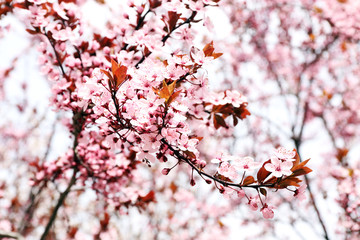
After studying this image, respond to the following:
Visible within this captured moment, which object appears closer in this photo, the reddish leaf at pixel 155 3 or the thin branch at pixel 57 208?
the reddish leaf at pixel 155 3

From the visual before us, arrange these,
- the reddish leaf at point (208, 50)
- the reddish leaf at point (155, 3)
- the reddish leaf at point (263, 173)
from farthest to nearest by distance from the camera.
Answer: the reddish leaf at point (155, 3) < the reddish leaf at point (208, 50) < the reddish leaf at point (263, 173)

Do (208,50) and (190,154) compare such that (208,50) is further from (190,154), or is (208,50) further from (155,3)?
(155,3)

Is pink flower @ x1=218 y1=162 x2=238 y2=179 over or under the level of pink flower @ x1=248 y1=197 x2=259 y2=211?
over

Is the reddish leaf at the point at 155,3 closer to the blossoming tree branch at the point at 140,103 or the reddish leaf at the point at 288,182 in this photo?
the blossoming tree branch at the point at 140,103

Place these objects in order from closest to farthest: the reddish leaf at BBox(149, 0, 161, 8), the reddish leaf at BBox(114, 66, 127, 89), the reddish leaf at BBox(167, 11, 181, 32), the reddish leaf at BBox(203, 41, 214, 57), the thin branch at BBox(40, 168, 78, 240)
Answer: the reddish leaf at BBox(114, 66, 127, 89), the reddish leaf at BBox(203, 41, 214, 57), the reddish leaf at BBox(167, 11, 181, 32), the reddish leaf at BBox(149, 0, 161, 8), the thin branch at BBox(40, 168, 78, 240)

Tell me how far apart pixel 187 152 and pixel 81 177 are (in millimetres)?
1816

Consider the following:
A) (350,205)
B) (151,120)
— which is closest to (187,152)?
(151,120)

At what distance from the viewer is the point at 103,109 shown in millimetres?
1662

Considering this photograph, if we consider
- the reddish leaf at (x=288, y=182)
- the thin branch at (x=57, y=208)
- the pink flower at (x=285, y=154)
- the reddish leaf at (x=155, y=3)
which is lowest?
the thin branch at (x=57, y=208)

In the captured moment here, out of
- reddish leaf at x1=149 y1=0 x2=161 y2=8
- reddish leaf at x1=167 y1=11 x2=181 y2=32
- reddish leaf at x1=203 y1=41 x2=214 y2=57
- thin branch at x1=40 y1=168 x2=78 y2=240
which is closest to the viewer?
reddish leaf at x1=203 y1=41 x2=214 y2=57

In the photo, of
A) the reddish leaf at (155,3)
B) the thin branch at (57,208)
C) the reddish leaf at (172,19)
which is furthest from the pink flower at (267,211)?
the thin branch at (57,208)

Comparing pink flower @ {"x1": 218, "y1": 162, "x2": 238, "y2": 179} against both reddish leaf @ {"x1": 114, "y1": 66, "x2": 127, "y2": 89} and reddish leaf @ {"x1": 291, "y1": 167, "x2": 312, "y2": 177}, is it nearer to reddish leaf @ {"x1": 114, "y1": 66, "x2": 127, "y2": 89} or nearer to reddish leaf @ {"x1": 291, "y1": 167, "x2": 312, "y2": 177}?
reddish leaf @ {"x1": 291, "y1": 167, "x2": 312, "y2": 177}

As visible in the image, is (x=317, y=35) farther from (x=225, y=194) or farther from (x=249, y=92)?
(x=225, y=194)

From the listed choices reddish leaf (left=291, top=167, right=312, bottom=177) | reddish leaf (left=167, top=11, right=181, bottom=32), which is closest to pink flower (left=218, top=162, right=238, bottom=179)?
reddish leaf (left=291, top=167, right=312, bottom=177)
